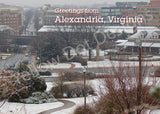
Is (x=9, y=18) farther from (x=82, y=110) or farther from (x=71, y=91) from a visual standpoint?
(x=82, y=110)

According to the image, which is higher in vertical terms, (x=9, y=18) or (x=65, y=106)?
(x=9, y=18)

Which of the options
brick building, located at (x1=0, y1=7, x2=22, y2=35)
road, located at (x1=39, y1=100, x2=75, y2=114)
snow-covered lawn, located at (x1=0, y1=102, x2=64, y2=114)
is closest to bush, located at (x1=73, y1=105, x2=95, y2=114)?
road, located at (x1=39, y1=100, x2=75, y2=114)

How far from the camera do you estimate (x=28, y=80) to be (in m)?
20.0

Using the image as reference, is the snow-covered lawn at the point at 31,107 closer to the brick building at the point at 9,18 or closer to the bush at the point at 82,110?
the bush at the point at 82,110

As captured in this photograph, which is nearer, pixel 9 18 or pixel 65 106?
pixel 65 106

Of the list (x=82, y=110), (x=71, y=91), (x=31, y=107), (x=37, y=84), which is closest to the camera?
(x=82, y=110)

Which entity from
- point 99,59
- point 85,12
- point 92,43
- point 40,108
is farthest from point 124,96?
point 85,12

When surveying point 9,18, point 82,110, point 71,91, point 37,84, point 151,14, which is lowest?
point 82,110

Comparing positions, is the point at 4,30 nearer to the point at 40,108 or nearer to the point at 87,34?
the point at 87,34

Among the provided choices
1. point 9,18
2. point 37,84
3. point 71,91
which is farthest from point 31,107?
point 9,18

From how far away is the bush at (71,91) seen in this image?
2106 centimetres

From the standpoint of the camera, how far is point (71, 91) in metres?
21.2

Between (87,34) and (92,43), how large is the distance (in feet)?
13.0

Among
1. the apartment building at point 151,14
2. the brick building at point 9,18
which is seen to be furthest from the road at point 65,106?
the apartment building at point 151,14
